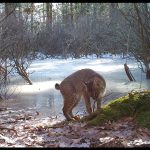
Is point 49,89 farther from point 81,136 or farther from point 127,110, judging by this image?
point 81,136

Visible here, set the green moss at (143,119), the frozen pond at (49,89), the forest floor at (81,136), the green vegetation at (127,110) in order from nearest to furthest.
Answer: the forest floor at (81,136), the green moss at (143,119), the green vegetation at (127,110), the frozen pond at (49,89)

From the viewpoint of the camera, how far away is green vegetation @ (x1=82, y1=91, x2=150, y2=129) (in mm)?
6594

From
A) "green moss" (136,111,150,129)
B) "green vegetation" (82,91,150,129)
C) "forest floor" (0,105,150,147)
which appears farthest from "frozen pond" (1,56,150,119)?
"green moss" (136,111,150,129)

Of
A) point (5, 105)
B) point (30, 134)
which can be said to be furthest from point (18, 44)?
point (30, 134)

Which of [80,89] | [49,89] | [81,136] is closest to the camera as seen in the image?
[81,136]

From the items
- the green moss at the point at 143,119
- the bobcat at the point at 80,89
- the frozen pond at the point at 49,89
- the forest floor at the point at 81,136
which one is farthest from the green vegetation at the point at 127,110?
the frozen pond at the point at 49,89

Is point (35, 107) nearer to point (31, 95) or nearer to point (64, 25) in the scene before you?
point (31, 95)

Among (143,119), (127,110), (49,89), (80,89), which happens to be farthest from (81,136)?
(49,89)

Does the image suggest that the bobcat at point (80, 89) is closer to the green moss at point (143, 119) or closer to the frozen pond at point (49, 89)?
the frozen pond at point (49, 89)

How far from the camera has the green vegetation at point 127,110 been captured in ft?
21.6

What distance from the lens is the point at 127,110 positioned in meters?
6.86

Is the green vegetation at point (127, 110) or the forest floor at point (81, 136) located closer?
the forest floor at point (81, 136)

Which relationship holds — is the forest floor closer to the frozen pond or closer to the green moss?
the green moss

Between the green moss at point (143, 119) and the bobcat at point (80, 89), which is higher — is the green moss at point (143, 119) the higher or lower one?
Result: the lower one
